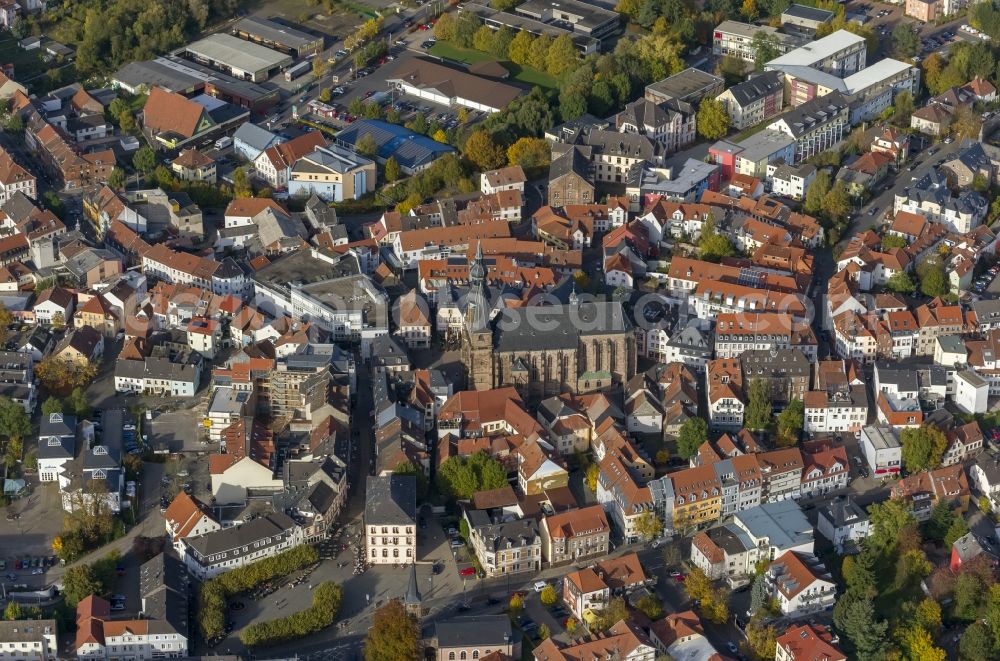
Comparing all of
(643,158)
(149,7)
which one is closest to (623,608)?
(643,158)

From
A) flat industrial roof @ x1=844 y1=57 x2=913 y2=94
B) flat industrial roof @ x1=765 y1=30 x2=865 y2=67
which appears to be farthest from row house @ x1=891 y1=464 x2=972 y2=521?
flat industrial roof @ x1=765 y1=30 x2=865 y2=67

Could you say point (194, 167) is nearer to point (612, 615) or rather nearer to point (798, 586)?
point (612, 615)

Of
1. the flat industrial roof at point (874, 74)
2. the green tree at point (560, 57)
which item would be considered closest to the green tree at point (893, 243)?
the flat industrial roof at point (874, 74)

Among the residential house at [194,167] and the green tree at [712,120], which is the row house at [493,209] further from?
the residential house at [194,167]

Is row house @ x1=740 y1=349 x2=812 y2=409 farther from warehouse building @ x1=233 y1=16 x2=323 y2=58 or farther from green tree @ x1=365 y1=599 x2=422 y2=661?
warehouse building @ x1=233 y1=16 x2=323 y2=58

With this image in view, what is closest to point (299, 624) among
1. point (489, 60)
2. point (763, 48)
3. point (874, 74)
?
point (489, 60)

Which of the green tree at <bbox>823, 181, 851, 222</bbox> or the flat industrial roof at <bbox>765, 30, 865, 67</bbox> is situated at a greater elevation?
the green tree at <bbox>823, 181, 851, 222</bbox>
